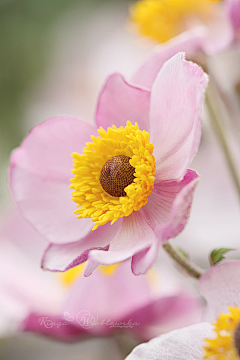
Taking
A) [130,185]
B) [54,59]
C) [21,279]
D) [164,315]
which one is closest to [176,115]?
[130,185]

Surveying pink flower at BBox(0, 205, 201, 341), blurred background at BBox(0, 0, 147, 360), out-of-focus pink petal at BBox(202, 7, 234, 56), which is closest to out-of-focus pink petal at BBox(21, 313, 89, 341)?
pink flower at BBox(0, 205, 201, 341)

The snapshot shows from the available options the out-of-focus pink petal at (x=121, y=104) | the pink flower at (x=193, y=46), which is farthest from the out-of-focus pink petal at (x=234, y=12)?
the out-of-focus pink petal at (x=121, y=104)

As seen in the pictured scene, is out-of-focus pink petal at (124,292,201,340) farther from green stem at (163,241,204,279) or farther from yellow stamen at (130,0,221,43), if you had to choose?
yellow stamen at (130,0,221,43)

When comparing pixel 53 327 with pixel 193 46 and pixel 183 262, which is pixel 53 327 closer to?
pixel 183 262

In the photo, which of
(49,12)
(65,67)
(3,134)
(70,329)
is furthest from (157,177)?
(49,12)

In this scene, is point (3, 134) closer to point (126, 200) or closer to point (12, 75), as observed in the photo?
point (12, 75)

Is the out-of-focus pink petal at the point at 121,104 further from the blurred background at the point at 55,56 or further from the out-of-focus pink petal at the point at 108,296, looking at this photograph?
the blurred background at the point at 55,56
